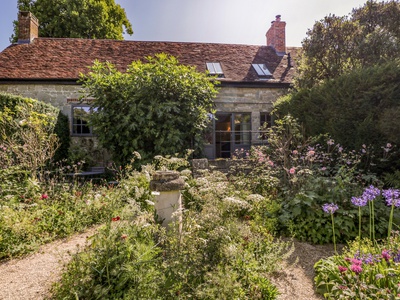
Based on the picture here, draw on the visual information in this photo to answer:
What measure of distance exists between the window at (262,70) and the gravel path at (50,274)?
9139 mm

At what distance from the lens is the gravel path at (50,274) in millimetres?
2389

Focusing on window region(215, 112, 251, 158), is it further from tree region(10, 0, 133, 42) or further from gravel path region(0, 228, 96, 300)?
tree region(10, 0, 133, 42)

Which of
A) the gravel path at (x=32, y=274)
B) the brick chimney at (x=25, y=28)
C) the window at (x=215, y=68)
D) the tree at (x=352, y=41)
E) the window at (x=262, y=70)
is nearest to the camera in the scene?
the gravel path at (x=32, y=274)

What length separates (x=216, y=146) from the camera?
1009 centimetres

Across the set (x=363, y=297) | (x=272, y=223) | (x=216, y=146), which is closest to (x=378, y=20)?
(x=216, y=146)

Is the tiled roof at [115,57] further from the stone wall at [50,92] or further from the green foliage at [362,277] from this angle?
the green foliage at [362,277]

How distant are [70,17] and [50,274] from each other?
1784 cm

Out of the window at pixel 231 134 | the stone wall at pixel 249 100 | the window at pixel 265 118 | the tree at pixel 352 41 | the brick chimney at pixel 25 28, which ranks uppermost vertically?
the brick chimney at pixel 25 28

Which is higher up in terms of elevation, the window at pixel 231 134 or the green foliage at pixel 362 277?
the window at pixel 231 134

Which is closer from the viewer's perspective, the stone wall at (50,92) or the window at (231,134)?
the stone wall at (50,92)

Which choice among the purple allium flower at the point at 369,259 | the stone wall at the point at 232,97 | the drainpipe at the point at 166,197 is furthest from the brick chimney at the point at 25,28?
the purple allium flower at the point at 369,259

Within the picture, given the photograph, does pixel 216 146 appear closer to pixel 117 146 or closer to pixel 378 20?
pixel 117 146

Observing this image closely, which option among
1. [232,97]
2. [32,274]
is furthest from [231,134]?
[32,274]

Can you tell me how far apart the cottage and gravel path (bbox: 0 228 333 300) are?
630 centimetres
